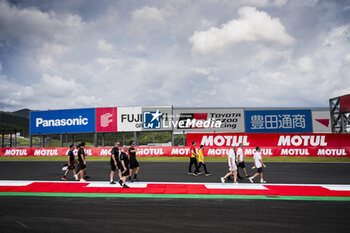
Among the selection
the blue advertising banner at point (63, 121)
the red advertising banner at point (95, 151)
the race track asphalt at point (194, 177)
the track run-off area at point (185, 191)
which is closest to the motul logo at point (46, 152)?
the red advertising banner at point (95, 151)

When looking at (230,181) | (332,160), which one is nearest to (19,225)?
(230,181)

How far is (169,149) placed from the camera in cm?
2244

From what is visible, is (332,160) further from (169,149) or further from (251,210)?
(251,210)

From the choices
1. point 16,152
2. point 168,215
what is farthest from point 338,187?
point 16,152

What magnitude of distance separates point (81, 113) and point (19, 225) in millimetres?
25897

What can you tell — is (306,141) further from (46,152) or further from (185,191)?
(46,152)

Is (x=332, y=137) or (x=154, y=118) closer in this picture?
(x=332, y=137)

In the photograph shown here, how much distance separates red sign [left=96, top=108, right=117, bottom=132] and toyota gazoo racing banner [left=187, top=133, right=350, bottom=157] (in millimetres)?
11183

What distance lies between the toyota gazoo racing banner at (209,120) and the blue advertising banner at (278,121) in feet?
4.16

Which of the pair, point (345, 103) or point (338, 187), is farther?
point (345, 103)

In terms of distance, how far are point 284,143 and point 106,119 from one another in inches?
828

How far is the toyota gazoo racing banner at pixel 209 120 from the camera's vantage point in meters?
28.3

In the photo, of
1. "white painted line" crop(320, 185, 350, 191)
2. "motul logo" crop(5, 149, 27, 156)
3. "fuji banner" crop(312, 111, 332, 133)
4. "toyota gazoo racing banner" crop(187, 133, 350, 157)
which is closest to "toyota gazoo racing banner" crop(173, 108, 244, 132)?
"toyota gazoo racing banner" crop(187, 133, 350, 157)

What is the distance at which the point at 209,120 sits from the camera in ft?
93.7
